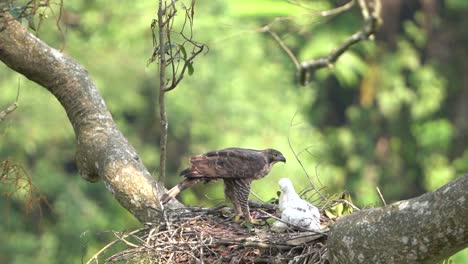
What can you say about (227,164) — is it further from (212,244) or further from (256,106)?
(256,106)

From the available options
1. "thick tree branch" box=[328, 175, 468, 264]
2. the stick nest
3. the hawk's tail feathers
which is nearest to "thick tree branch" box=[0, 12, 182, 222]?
the hawk's tail feathers

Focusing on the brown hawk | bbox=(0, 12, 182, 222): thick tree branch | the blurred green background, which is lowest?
the blurred green background

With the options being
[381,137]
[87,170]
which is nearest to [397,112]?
[381,137]

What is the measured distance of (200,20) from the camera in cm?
1748

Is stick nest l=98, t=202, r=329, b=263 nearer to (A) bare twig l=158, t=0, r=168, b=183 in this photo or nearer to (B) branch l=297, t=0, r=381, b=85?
(A) bare twig l=158, t=0, r=168, b=183

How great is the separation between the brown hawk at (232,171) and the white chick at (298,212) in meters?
0.24

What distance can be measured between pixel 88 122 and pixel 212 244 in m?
1.19

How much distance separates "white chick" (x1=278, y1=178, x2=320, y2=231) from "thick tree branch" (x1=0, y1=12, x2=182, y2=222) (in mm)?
675

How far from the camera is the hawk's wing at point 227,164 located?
20.5ft

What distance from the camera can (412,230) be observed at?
4.20m

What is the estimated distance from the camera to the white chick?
18.4 feet

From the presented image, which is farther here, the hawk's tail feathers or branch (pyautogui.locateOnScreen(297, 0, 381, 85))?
the hawk's tail feathers

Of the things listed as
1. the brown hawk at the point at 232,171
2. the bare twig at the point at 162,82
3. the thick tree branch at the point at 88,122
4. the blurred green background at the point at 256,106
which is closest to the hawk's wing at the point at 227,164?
the brown hawk at the point at 232,171

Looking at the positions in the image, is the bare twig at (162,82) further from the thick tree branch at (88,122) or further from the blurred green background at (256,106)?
the blurred green background at (256,106)
